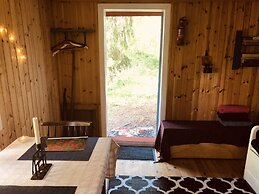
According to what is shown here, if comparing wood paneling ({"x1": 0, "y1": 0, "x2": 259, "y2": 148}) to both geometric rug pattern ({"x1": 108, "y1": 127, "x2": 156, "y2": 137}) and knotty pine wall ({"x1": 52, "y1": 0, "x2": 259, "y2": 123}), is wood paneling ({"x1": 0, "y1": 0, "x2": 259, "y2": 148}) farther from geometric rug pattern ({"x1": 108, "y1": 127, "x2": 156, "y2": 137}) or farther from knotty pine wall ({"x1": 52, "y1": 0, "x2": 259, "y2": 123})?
geometric rug pattern ({"x1": 108, "y1": 127, "x2": 156, "y2": 137})

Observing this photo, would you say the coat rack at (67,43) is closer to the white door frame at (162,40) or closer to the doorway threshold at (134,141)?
the white door frame at (162,40)

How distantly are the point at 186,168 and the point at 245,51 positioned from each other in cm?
178

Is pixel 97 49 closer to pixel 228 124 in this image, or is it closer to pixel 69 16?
pixel 69 16

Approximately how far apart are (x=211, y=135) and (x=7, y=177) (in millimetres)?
2453

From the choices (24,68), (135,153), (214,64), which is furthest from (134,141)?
(24,68)

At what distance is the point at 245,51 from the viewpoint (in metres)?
2.95

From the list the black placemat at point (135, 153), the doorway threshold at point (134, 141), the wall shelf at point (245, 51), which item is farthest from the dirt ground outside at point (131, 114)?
the wall shelf at point (245, 51)

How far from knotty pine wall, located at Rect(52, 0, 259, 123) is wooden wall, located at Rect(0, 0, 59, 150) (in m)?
0.38

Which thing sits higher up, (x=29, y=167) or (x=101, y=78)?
(x=101, y=78)

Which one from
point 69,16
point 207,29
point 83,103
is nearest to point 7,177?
point 83,103

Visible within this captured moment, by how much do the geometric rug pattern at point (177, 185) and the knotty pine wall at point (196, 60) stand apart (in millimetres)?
1008

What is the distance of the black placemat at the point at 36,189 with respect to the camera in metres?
1.17

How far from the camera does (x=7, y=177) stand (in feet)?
4.26

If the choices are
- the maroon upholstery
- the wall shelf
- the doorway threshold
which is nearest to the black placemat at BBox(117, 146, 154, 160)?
the doorway threshold
